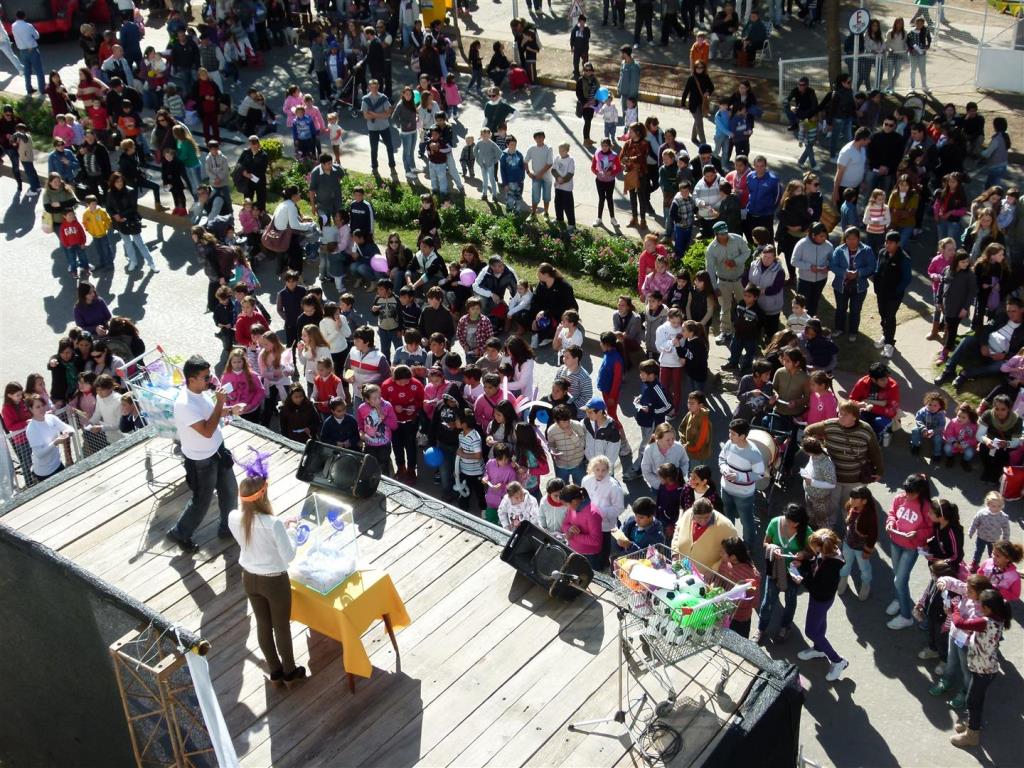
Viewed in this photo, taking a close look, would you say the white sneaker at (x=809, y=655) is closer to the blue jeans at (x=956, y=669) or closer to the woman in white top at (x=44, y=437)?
the blue jeans at (x=956, y=669)

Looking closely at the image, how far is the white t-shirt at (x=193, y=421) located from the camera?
30.7 ft

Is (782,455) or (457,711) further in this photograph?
(782,455)

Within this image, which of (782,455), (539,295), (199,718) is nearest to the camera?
(199,718)

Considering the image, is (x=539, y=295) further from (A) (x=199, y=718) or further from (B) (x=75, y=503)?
(A) (x=199, y=718)

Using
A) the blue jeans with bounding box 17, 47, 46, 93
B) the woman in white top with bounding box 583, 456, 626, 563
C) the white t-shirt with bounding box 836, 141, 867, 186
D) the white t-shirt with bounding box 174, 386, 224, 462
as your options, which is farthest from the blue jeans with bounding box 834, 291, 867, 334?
the blue jeans with bounding box 17, 47, 46, 93

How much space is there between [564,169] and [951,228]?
17.8 feet

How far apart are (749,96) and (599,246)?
4.28m

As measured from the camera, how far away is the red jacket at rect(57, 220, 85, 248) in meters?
18.3

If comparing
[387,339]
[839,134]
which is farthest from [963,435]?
[839,134]

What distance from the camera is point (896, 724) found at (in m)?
9.80

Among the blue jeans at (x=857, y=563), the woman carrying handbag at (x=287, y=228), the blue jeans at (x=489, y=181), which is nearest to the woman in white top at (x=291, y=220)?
the woman carrying handbag at (x=287, y=228)

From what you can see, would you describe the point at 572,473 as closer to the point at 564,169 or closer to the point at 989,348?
the point at 989,348

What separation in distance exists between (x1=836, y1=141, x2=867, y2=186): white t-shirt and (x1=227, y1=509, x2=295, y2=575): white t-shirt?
1173cm

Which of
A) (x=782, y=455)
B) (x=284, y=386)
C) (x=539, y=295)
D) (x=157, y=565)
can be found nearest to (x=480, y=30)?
(x=539, y=295)
